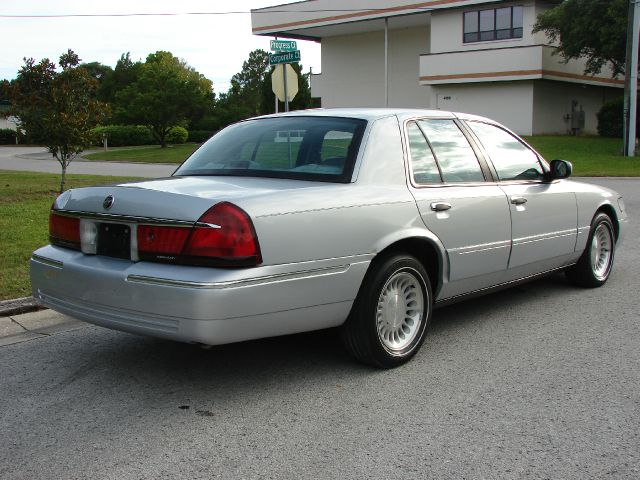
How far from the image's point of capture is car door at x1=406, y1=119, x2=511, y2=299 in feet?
15.8

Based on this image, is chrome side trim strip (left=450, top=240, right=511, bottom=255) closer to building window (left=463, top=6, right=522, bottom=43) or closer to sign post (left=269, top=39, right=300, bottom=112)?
sign post (left=269, top=39, right=300, bottom=112)

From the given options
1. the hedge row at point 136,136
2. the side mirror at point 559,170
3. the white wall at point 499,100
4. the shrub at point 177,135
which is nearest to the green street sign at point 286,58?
the side mirror at point 559,170

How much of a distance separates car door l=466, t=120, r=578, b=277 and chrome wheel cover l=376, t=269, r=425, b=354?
1.14 meters

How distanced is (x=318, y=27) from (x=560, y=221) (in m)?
42.8

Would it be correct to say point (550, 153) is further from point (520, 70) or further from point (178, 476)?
point (178, 476)

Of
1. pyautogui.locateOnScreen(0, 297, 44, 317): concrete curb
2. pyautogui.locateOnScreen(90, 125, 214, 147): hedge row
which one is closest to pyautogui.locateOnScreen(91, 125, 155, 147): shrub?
pyautogui.locateOnScreen(90, 125, 214, 147): hedge row

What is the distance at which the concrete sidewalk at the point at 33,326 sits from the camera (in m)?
5.29

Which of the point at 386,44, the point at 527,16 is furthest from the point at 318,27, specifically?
the point at 527,16

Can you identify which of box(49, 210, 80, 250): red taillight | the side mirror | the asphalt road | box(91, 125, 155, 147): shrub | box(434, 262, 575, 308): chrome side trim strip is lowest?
A: the asphalt road

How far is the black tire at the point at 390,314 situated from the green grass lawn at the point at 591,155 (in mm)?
17858

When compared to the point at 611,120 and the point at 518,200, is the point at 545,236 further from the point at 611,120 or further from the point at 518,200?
the point at 611,120

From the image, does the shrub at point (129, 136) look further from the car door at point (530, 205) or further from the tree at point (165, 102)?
the car door at point (530, 205)

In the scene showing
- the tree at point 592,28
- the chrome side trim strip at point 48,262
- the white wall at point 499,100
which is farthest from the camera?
the white wall at point 499,100

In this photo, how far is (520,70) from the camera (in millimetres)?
37125
